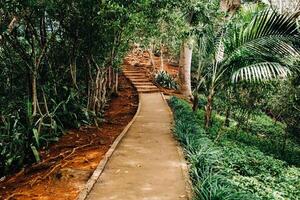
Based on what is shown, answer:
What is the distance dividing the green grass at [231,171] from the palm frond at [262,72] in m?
1.86

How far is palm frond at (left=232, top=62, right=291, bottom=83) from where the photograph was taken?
8.73m

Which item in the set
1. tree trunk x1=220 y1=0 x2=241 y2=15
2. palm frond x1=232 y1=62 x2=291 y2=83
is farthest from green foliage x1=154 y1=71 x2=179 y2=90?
palm frond x1=232 y1=62 x2=291 y2=83

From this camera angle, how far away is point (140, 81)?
22.2 metres

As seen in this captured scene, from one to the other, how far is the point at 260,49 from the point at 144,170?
15.6 ft

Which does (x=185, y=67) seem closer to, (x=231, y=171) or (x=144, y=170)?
(x=231, y=171)

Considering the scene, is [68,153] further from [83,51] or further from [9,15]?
[83,51]

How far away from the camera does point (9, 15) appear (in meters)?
8.52

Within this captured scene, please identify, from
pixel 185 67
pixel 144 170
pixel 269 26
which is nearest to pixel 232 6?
pixel 269 26

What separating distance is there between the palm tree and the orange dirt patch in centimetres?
382

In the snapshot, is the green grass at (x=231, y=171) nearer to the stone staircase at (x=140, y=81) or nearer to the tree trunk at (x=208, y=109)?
the tree trunk at (x=208, y=109)

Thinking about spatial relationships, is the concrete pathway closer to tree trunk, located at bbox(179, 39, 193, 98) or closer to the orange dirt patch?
the orange dirt patch

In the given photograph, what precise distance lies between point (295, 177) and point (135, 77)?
50.2 ft

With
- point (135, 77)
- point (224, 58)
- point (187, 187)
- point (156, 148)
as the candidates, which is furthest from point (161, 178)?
point (135, 77)

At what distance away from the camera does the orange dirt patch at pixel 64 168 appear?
6360 mm
